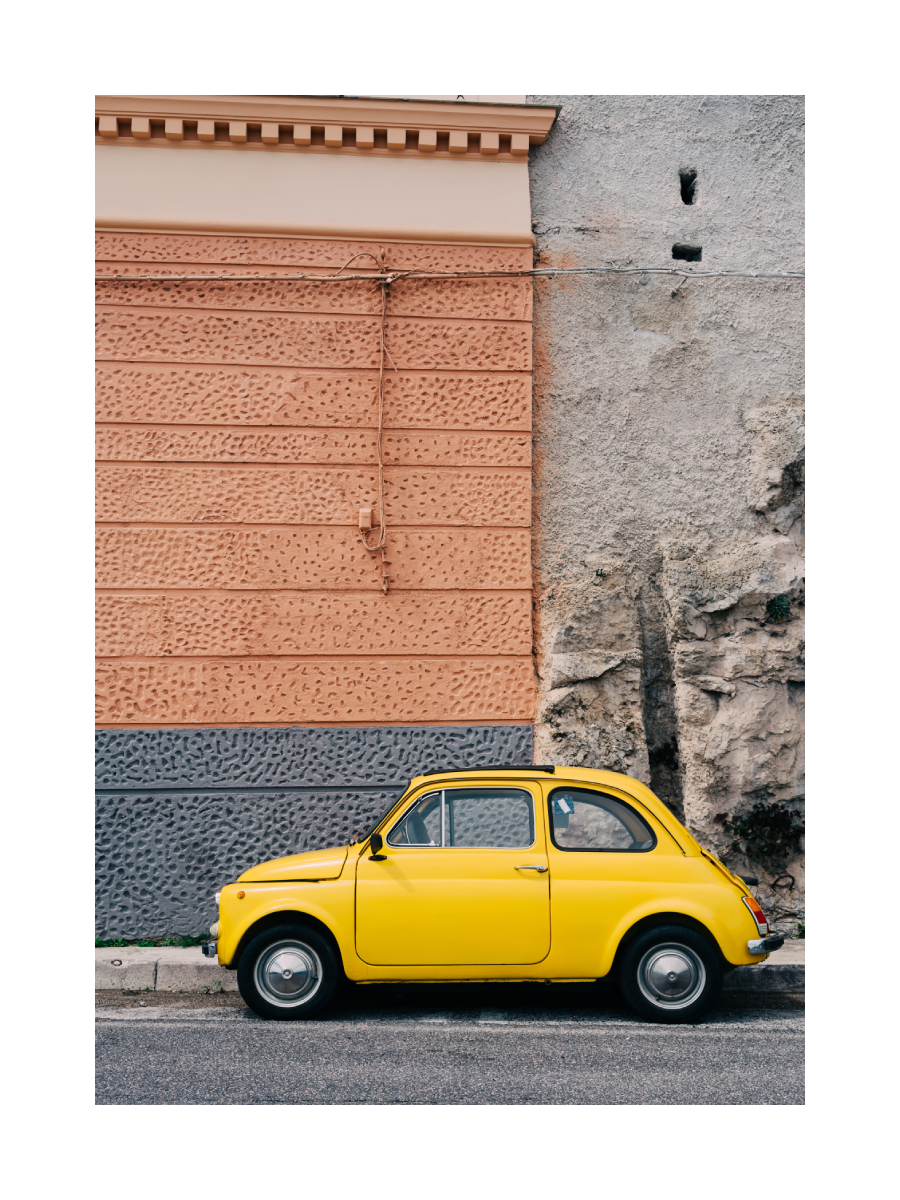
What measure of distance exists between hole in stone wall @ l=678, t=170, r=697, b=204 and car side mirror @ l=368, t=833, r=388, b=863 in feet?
19.7

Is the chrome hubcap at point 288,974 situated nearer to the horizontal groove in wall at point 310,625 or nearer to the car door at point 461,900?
the car door at point 461,900

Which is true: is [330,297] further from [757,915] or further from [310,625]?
[757,915]

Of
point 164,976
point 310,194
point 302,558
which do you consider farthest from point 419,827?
point 310,194

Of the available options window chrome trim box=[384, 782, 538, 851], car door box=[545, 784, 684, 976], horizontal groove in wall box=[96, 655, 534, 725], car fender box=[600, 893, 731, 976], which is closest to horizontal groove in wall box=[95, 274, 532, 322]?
horizontal groove in wall box=[96, 655, 534, 725]

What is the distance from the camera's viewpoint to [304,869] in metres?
5.27

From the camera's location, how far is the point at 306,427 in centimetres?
726

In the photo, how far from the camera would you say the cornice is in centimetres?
712

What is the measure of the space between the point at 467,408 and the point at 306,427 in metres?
1.32

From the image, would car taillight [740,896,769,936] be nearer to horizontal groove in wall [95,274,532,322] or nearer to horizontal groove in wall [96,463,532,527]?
horizontal groove in wall [96,463,532,527]

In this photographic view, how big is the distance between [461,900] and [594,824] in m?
0.90

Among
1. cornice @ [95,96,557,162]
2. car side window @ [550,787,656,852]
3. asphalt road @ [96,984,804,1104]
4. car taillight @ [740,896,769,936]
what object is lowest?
asphalt road @ [96,984,804,1104]

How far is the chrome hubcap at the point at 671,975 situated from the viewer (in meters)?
5.05

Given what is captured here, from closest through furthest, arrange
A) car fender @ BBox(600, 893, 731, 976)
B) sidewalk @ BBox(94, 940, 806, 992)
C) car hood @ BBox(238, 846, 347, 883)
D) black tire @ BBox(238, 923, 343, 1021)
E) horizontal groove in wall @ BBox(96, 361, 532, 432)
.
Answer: car fender @ BBox(600, 893, 731, 976), black tire @ BBox(238, 923, 343, 1021), car hood @ BBox(238, 846, 347, 883), sidewalk @ BBox(94, 940, 806, 992), horizontal groove in wall @ BBox(96, 361, 532, 432)

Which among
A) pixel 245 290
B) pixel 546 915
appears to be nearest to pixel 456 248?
pixel 245 290
